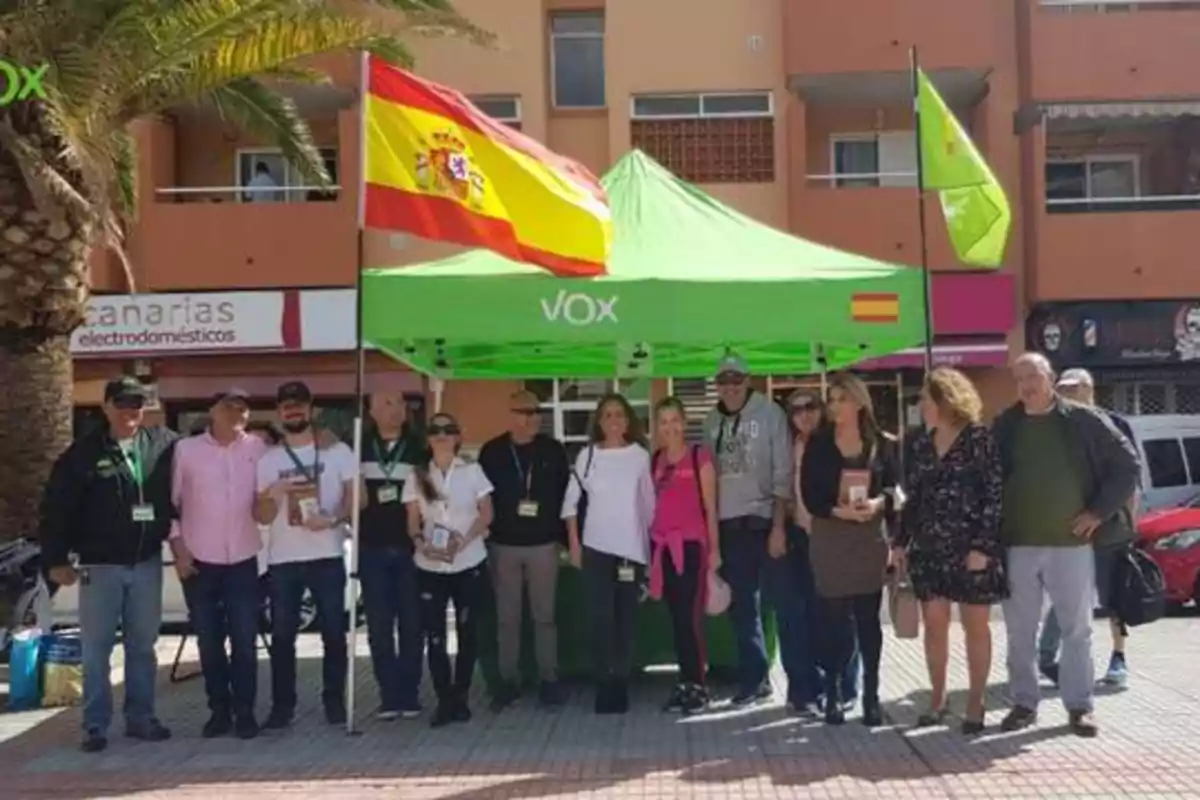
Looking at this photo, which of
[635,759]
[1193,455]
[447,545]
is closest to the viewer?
[635,759]

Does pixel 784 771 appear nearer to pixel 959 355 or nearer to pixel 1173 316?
pixel 959 355

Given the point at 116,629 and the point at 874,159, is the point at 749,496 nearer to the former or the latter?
the point at 116,629

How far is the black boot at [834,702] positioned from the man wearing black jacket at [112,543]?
375 centimetres

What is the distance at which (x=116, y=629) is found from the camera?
8109 millimetres

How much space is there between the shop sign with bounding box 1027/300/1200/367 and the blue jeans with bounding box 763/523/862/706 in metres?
14.6

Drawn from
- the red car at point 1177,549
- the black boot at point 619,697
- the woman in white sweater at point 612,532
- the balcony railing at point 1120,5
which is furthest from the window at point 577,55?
the black boot at point 619,697

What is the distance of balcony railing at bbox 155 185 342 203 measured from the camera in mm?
21812

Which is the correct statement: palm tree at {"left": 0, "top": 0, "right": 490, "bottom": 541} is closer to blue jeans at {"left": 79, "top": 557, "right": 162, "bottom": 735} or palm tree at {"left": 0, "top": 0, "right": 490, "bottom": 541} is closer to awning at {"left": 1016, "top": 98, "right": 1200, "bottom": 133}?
blue jeans at {"left": 79, "top": 557, "right": 162, "bottom": 735}

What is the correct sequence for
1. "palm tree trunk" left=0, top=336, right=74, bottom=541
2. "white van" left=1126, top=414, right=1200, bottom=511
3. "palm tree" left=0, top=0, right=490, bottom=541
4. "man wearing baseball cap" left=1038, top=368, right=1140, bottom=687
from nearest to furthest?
"man wearing baseball cap" left=1038, top=368, right=1140, bottom=687 → "palm tree" left=0, top=0, right=490, bottom=541 → "palm tree trunk" left=0, top=336, right=74, bottom=541 → "white van" left=1126, top=414, right=1200, bottom=511

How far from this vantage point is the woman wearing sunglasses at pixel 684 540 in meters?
8.52

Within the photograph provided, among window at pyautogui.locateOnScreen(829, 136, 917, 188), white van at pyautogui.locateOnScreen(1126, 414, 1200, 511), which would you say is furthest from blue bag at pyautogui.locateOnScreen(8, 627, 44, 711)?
window at pyautogui.locateOnScreen(829, 136, 917, 188)

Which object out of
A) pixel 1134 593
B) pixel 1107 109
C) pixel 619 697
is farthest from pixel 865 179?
pixel 619 697

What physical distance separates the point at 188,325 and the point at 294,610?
536 inches

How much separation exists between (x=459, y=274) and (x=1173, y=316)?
637 inches
